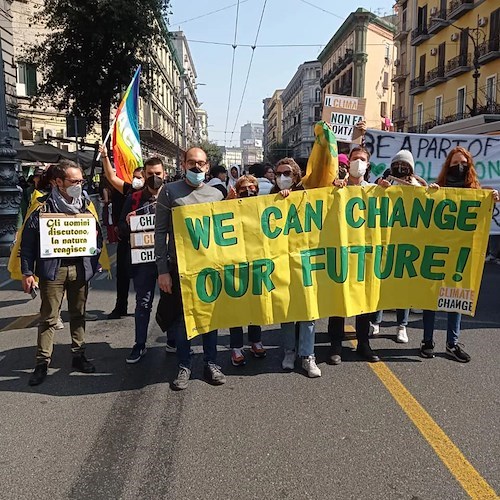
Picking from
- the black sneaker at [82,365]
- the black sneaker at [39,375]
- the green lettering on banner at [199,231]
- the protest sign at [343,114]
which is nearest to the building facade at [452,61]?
the protest sign at [343,114]

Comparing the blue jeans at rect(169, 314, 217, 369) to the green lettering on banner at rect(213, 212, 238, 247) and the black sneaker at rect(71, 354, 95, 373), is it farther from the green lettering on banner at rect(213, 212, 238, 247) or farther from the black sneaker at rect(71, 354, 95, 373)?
the black sneaker at rect(71, 354, 95, 373)

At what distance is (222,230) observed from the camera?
4.17 metres

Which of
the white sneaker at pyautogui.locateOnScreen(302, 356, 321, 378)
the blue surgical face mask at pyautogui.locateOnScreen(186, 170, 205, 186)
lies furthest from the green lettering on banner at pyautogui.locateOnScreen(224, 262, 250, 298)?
the white sneaker at pyautogui.locateOnScreen(302, 356, 321, 378)

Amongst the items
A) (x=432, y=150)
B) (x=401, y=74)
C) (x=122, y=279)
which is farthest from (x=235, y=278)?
(x=401, y=74)

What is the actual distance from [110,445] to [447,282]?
3142mm

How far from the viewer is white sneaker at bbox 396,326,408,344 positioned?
5254mm

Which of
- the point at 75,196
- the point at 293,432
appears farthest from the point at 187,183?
the point at 293,432

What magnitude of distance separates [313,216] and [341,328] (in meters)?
1.10

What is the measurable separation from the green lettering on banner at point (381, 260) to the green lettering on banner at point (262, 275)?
978 millimetres

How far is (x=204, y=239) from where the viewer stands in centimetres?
411

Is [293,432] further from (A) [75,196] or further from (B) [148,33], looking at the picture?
(B) [148,33]

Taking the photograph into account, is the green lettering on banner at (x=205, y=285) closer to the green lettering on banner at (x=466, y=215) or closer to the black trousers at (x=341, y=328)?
the black trousers at (x=341, y=328)

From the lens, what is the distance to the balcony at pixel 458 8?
30.4m

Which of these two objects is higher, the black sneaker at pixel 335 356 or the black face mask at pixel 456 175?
the black face mask at pixel 456 175
